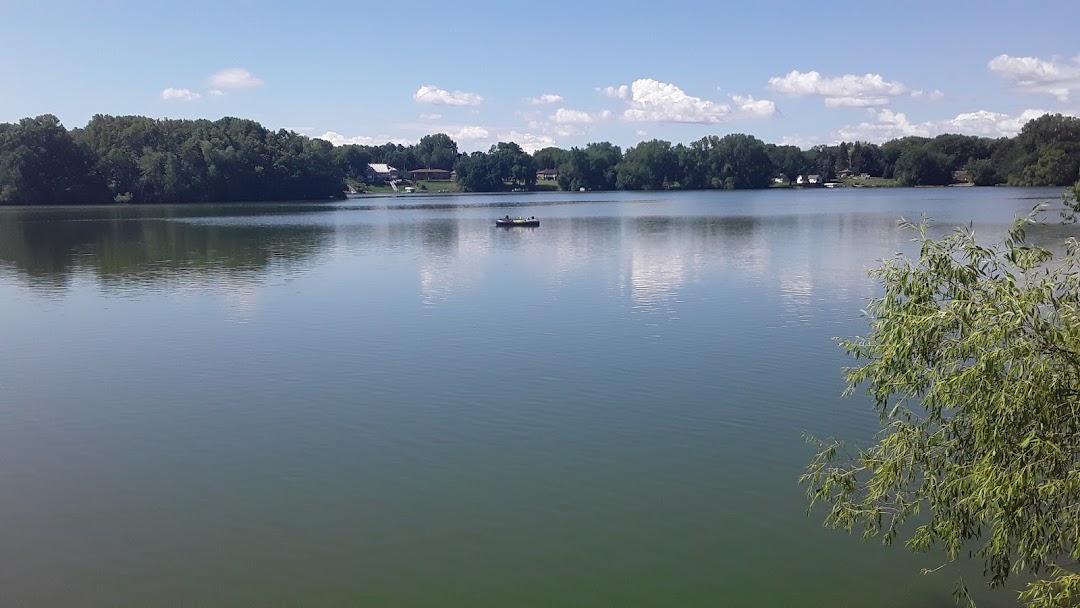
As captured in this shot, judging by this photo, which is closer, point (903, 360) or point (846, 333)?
point (903, 360)

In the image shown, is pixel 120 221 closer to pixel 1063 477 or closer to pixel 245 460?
pixel 245 460

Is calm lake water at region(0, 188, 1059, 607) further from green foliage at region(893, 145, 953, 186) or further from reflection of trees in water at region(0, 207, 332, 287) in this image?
green foliage at region(893, 145, 953, 186)

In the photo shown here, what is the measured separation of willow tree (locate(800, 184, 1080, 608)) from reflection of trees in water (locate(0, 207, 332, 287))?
4096cm

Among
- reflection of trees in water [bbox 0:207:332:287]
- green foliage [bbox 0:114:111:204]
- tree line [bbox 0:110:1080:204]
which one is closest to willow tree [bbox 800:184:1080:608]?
reflection of trees in water [bbox 0:207:332:287]

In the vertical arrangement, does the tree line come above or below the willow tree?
above

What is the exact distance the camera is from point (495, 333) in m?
29.5

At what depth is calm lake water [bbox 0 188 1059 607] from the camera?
12.8 m

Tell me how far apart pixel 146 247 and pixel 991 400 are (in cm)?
6324

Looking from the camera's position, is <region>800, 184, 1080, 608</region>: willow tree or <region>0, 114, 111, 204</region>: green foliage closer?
<region>800, 184, 1080, 608</region>: willow tree

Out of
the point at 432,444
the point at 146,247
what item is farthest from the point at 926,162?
the point at 432,444

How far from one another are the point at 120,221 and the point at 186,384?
80139 mm

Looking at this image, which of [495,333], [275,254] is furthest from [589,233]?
[495,333]

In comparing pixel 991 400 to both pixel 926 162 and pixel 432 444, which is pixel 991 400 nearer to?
pixel 432 444

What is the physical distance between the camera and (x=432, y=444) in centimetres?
1823
